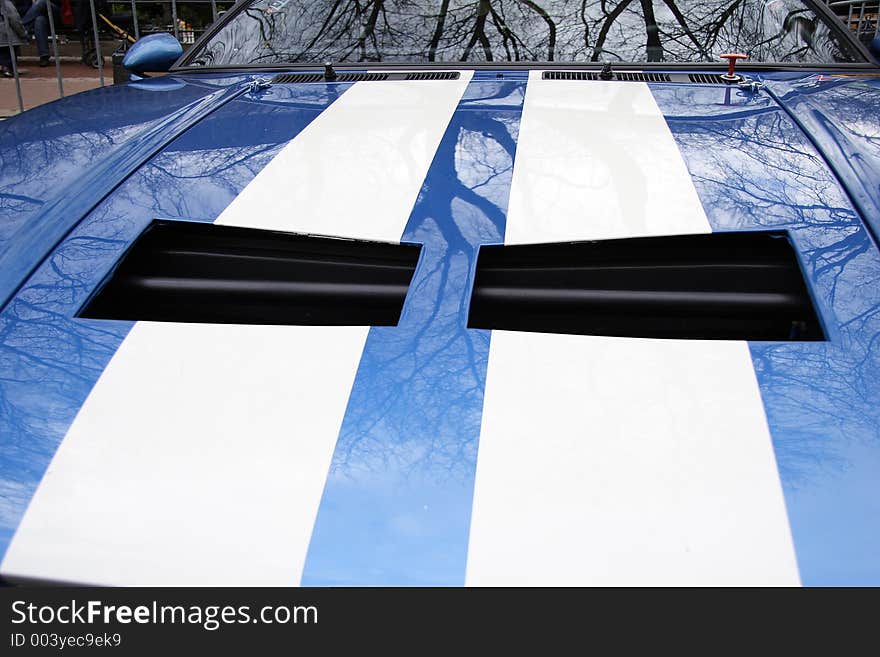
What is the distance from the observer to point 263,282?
1.26m

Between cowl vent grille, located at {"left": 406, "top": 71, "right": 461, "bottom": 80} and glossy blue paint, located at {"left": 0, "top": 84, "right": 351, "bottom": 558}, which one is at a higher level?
cowl vent grille, located at {"left": 406, "top": 71, "right": 461, "bottom": 80}

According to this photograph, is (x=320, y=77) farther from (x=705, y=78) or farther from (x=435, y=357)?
(x=435, y=357)

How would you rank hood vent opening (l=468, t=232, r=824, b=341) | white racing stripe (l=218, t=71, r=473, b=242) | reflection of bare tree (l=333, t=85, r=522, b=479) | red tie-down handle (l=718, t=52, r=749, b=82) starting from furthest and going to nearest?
red tie-down handle (l=718, t=52, r=749, b=82)
white racing stripe (l=218, t=71, r=473, b=242)
hood vent opening (l=468, t=232, r=824, b=341)
reflection of bare tree (l=333, t=85, r=522, b=479)

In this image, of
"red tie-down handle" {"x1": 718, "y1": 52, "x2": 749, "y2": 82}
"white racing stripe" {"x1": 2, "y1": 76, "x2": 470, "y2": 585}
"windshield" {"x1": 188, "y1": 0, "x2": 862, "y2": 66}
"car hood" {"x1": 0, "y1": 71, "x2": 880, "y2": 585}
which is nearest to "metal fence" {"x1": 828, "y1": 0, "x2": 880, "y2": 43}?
"windshield" {"x1": 188, "y1": 0, "x2": 862, "y2": 66}

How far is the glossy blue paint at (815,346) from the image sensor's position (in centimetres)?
85

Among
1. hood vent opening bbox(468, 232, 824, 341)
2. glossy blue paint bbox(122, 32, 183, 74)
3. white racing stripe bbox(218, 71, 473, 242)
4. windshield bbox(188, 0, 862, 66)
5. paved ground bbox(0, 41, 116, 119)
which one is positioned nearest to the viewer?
hood vent opening bbox(468, 232, 824, 341)

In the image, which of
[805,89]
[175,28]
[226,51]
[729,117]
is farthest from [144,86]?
[175,28]

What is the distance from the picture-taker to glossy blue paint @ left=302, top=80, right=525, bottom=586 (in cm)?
84

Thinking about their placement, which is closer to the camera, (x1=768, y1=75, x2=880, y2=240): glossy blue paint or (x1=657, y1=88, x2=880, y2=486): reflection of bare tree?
(x1=657, y1=88, x2=880, y2=486): reflection of bare tree

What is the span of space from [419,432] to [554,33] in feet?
4.66

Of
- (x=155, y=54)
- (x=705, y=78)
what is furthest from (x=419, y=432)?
(x=155, y=54)

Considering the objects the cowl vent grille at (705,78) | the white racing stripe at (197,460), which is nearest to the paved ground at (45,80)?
the cowl vent grille at (705,78)

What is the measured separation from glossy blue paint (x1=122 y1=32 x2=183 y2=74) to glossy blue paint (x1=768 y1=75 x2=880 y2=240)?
4.97 feet

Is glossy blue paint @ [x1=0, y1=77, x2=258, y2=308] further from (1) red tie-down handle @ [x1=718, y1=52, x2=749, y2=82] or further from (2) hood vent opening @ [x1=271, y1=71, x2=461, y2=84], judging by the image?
(1) red tie-down handle @ [x1=718, y1=52, x2=749, y2=82]
